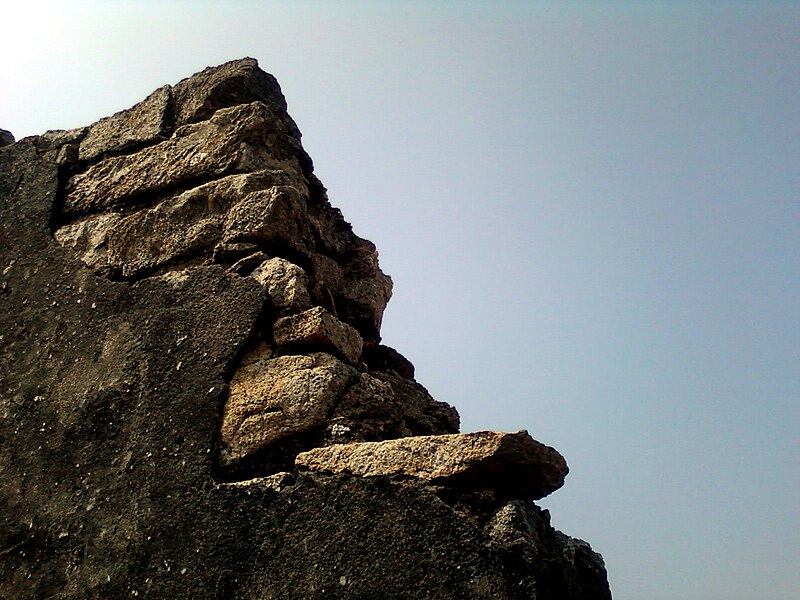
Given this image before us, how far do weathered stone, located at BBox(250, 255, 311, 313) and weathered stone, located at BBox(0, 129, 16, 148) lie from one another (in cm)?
159

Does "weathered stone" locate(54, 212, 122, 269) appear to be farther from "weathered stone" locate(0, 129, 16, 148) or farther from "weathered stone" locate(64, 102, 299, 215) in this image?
"weathered stone" locate(0, 129, 16, 148)

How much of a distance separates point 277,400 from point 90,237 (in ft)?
3.58

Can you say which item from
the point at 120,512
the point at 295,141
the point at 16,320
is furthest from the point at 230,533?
the point at 295,141

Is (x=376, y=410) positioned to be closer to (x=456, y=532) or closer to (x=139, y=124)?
(x=456, y=532)

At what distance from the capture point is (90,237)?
2930mm

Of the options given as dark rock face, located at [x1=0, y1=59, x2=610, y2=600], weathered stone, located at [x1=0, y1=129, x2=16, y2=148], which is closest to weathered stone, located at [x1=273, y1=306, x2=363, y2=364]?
dark rock face, located at [x1=0, y1=59, x2=610, y2=600]

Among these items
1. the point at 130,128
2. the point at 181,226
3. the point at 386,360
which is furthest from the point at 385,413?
the point at 130,128

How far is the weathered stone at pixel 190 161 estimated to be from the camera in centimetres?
→ 293

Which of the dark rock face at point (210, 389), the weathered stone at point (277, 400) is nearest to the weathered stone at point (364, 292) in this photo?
the dark rock face at point (210, 389)

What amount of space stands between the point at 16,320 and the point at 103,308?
34 cm

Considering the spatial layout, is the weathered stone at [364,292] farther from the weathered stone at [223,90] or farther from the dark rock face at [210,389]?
the weathered stone at [223,90]

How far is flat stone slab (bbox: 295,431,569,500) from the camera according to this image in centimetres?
201

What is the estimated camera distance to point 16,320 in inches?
109

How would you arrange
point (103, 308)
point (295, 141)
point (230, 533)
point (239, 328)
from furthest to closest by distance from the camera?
point (295, 141)
point (103, 308)
point (239, 328)
point (230, 533)
